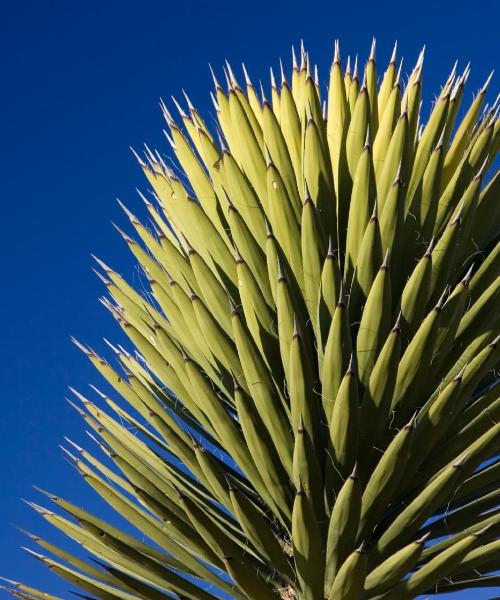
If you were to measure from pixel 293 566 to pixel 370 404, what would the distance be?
53 cm

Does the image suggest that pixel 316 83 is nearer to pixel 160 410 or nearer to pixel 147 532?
pixel 160 410

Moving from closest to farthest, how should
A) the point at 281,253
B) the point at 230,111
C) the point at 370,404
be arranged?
the point at 370,404 < the point at 281,253 < the point at 230,111

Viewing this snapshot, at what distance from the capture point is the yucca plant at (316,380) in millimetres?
2656

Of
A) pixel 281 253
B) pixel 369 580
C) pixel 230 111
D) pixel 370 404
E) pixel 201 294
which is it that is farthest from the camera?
pixel 230 111

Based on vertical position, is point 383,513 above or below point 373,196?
below

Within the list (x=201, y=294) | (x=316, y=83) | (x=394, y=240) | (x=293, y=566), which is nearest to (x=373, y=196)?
(x=394, y=240)

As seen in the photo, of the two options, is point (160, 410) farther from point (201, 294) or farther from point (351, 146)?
point (351, 146)

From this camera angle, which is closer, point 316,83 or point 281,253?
point 281,253

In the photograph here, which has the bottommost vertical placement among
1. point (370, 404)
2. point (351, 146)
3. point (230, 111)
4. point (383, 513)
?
point (383, 513)

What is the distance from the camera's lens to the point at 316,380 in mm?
3057

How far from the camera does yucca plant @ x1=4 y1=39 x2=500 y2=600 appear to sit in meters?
2.66

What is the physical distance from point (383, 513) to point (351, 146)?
1359 millimetres

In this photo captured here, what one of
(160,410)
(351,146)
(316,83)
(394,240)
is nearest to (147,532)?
(160,410)

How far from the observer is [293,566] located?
2.81 m
